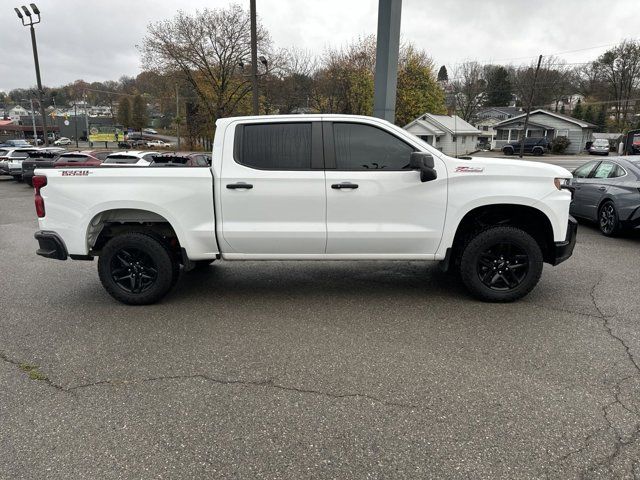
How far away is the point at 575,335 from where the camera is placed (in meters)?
4.02

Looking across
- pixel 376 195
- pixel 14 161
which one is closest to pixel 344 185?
pixel 376 195

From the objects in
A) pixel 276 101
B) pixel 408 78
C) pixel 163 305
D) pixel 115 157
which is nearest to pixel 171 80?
pixel 276 101

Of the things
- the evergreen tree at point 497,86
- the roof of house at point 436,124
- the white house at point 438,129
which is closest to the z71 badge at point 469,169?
the white house at point 438,129

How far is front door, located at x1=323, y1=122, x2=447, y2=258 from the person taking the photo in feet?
14.8

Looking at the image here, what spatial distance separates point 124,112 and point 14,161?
7876cm

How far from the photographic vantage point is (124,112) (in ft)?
297

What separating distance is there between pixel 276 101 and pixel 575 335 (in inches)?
1326

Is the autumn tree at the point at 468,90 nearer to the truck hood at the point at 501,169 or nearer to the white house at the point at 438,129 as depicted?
the white house at the point at 438,129

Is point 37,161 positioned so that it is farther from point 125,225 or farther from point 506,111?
point 506,111

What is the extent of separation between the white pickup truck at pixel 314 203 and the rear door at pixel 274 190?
11mm

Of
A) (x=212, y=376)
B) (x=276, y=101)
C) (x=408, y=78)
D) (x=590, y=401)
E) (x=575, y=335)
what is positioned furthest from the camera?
(x=408, y=78)

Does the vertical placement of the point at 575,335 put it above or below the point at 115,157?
below

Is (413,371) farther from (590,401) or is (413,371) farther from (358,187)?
(358,187)

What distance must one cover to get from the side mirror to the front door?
10cm
